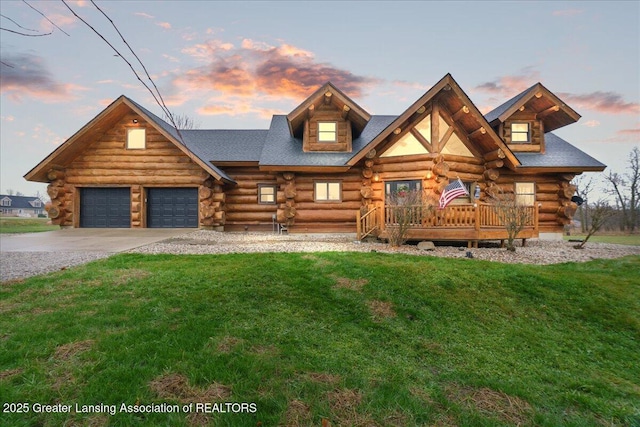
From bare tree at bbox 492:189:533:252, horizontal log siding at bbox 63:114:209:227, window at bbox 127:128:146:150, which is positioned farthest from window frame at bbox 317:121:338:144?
window at bbox 127:128:146:150

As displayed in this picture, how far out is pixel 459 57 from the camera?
1494cm

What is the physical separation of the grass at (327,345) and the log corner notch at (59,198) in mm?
12543

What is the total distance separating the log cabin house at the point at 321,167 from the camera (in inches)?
564

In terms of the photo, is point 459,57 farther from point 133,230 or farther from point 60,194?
point 60,194

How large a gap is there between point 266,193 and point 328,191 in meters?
4.14

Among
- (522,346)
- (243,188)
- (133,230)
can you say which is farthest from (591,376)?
(133,230)

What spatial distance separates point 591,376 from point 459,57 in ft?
50.9

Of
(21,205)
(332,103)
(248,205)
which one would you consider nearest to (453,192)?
(332,103)

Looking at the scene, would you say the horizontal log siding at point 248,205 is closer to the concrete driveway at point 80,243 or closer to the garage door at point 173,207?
the garage door at point 173,207

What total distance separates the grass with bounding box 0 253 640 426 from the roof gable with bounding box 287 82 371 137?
35.6ft

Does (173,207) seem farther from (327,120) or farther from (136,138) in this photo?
(327,120)

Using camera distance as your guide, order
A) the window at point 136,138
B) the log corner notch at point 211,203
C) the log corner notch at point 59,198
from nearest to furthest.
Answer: the log corner notch at point 59,198, the log corner notch at point 211,203, the window at point 136,138

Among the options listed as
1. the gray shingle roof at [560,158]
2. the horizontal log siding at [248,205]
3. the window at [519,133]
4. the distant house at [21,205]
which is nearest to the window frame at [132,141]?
the horizontal log siding at [248,205]

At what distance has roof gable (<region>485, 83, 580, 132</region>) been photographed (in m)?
15.0
